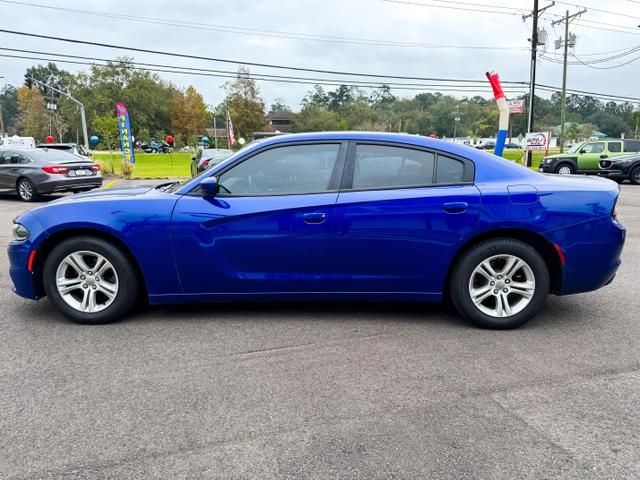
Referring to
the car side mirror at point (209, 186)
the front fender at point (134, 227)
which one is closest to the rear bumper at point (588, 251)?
the car side mirror at point (209, 186)

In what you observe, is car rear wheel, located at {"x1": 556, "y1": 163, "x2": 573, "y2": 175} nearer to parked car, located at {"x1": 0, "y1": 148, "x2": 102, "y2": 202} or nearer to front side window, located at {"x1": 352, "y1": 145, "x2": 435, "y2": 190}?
parked car, located at {"x1": 0, "y1": 148, "x2": 102, "y2": 202}

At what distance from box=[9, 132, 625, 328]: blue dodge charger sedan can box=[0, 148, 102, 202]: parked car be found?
9.97 m

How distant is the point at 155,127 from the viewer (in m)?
87.1

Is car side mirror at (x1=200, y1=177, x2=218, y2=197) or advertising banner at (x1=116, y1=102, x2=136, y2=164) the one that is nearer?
car side mirror at (x1=200, y1=177, x2=218, y2=197)

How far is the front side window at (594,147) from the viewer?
67.6 feet

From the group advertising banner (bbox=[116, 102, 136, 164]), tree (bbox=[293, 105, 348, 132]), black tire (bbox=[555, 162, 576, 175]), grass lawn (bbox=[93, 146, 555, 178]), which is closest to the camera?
black tire (bbox=[555, 162, 576, 175])

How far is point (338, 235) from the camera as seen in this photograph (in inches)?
149

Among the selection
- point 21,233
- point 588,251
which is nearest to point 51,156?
point 21,233

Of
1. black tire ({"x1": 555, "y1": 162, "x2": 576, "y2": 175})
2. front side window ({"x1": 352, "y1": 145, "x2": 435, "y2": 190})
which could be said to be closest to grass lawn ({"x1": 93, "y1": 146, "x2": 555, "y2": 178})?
black tire ({"x1": 555, "y1": 162, "x2": 576, "y2": 175})

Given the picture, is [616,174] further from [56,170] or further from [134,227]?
[134,227]

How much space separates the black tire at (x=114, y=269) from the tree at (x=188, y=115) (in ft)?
255

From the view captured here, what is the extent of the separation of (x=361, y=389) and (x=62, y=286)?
2577 mm

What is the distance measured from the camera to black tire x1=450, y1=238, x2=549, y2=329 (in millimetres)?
3828

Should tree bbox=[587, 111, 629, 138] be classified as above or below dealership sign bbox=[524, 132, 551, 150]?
above
